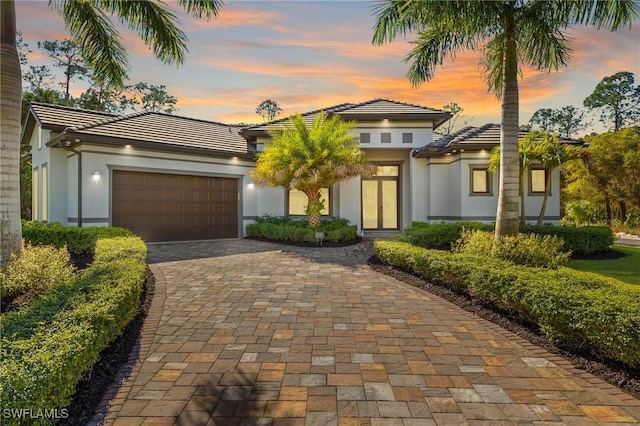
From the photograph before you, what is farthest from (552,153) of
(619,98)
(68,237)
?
(619,98)

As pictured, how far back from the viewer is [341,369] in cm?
345

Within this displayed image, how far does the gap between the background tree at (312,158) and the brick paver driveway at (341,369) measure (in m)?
6.71

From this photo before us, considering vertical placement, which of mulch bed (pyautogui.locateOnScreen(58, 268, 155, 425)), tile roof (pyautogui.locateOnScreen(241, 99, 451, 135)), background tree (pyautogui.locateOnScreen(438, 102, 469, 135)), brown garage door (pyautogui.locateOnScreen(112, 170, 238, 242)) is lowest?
mulch bed (pyautogui.locateOnScreen(58, 268, 155, 425))

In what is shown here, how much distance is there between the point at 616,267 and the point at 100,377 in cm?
1175

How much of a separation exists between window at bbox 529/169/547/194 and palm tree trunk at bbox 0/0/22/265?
16.2 meters

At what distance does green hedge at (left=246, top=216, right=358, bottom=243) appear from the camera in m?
12.7

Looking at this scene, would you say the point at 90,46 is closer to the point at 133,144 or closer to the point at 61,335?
the point at 133,144

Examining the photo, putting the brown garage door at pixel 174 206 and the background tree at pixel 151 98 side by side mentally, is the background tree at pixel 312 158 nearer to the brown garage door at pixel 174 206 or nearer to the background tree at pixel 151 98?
the brown garage door at pixel 174 206

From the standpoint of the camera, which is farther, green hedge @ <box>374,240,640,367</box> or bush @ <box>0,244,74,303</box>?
bush @ <box>0,244,74,303</box>

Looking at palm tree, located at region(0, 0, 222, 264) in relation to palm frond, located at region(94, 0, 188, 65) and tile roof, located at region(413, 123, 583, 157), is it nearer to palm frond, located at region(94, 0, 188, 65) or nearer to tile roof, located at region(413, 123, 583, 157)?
palm frond, located at region(94, 0, 188, 65)

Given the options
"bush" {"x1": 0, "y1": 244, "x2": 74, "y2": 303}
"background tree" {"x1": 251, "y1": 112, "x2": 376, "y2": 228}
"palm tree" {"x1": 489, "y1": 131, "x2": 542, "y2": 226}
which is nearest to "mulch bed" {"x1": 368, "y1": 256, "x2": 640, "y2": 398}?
"background tree" {"x1": 251, "y1": 112, "x2": 376, "y2": 228}

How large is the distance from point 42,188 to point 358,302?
530 inches

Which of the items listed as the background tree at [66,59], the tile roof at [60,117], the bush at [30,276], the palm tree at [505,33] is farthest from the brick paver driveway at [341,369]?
the background tree at [66,59]

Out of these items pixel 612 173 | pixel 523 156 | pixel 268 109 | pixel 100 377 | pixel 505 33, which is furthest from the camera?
pixel 268 109
